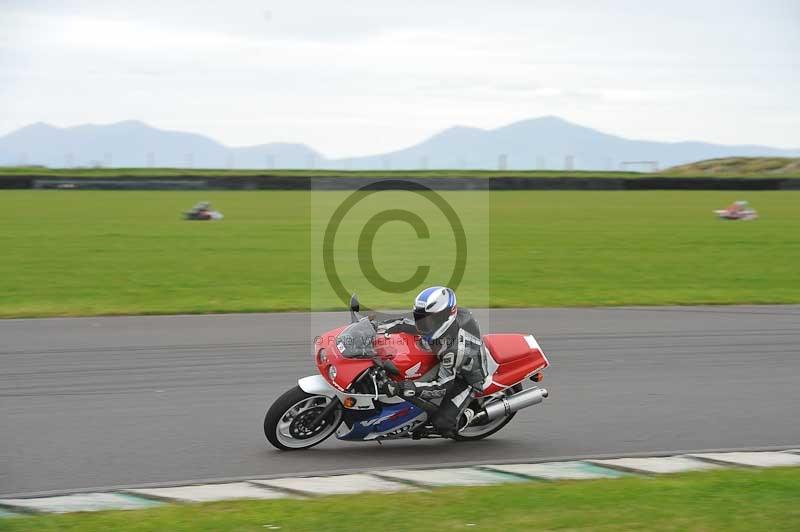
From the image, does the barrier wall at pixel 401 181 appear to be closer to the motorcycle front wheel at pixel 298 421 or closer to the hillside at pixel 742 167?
the hillside at pixel 742 167

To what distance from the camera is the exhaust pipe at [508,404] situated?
8344 mm

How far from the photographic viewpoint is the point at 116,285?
17672 mm

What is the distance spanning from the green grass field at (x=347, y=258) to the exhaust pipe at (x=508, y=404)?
24.6ft

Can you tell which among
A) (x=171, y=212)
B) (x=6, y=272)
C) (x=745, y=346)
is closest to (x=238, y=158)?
(x=171, y=212)

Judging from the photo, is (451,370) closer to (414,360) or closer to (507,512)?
(414,360)

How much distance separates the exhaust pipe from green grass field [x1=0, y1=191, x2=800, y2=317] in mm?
7510

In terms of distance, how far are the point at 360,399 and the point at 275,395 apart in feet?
7.24

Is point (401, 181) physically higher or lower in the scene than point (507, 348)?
higher

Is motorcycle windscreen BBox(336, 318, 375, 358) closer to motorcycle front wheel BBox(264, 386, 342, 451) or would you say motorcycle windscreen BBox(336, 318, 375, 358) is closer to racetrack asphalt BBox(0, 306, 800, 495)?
motorcycle front wheel BBox(264, 386, 342, 451)

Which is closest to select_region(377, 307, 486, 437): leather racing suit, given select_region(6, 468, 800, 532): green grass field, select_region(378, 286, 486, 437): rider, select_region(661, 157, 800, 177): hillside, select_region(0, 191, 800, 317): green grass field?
select_region(378, 286, 486, 437): rider

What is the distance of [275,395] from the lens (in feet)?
32.5

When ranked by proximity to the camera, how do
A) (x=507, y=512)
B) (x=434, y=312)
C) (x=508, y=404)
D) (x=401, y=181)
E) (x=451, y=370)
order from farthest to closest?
(x=401, y=181), (x=508, y=404), (x=451, y=370), (x=434, y=312), (x=507, y=512)

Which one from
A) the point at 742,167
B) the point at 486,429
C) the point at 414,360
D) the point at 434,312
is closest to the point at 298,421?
the point at 414,360

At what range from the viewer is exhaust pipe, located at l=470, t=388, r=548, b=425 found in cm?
834
